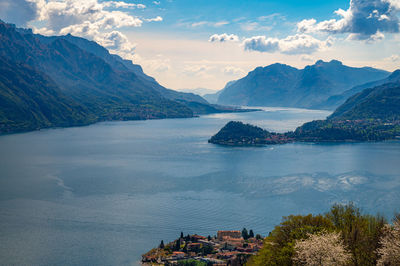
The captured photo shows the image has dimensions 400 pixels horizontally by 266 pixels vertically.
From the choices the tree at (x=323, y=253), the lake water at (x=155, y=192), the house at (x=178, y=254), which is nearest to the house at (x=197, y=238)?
the lake water at (x=155, y=192)

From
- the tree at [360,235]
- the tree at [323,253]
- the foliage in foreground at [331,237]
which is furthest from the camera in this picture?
the tree at [360,235]

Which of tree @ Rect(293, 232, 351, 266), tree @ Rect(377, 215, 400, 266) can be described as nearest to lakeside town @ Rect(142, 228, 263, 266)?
tree @ Rect(293, 232, 351, 266)

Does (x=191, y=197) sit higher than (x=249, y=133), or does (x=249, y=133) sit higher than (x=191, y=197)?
(x=249, y=133)

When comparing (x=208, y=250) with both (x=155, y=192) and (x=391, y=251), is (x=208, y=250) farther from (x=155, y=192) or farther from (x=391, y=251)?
(x=155, y=192)

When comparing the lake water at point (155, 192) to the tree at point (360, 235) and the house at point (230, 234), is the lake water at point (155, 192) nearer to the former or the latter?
the house at point (230, 234)

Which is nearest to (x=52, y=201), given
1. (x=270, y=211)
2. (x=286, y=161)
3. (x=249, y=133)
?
(x=270, y=211)

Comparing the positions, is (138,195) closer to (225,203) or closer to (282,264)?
(225,203)

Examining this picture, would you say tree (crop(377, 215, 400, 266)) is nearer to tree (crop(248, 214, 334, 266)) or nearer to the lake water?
tree (crop(248, 214, 334, 266))
